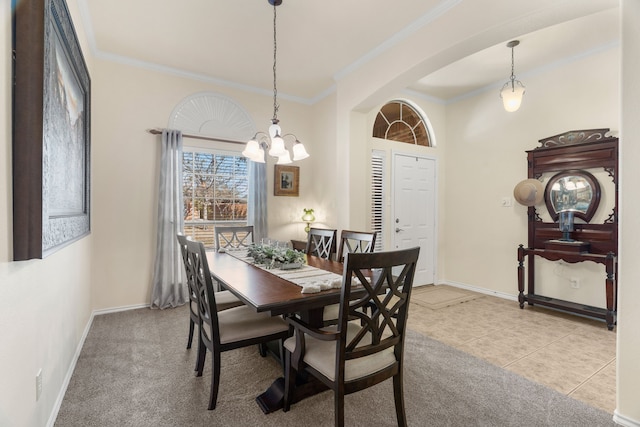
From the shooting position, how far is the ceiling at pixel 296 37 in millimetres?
2711

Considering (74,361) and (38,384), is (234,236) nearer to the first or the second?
(74,361)

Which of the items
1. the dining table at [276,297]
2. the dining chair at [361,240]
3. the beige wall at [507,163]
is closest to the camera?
the dining table at [276,297]

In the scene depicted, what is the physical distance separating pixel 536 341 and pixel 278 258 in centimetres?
253

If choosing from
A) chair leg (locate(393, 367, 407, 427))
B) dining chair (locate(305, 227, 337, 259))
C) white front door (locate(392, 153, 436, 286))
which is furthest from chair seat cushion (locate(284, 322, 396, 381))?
white front door (locate(392, 153, 436, 286))

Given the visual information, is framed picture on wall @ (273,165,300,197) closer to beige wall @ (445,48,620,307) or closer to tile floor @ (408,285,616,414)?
tile floor @ (408,285,616,414)

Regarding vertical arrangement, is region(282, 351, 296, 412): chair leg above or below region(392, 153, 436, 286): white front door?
below

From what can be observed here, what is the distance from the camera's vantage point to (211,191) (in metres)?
4.20

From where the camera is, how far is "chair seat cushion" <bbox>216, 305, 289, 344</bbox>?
6.33 ft

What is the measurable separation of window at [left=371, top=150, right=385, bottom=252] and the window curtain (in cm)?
154

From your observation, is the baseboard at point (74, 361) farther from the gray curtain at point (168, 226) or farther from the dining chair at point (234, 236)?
the dining chair at point (234, 236)

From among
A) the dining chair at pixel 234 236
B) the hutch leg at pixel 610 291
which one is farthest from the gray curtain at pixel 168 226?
the hutch leg at pixel 610 291

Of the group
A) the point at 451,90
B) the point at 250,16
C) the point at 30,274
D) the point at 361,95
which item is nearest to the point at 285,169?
the point at 361,95

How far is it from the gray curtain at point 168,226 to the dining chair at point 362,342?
8.37ft

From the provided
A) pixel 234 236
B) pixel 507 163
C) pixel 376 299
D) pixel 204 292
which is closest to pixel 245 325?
pixel 204 292
